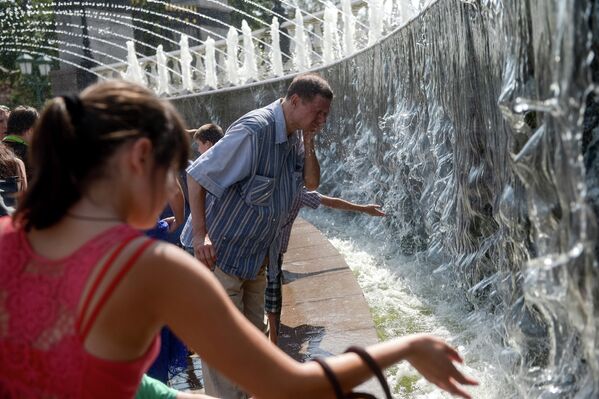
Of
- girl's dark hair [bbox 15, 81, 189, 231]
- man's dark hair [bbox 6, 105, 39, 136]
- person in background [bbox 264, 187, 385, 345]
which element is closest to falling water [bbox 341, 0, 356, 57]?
person in background [bbox 264, 187, 385, 345]

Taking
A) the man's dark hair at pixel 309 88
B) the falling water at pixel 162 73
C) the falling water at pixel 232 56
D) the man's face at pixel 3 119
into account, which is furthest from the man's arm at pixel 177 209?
the falling water at pixel 162 73

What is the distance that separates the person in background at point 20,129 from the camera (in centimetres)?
514

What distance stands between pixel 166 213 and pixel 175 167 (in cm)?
392

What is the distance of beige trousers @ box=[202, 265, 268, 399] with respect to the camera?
4082mm

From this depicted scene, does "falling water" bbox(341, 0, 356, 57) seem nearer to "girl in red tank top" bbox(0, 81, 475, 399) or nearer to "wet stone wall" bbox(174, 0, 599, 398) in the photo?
"wet stone wall" bbox(174, 0, 599, 398)

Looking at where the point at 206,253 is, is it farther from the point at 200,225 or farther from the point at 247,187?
the point at 247,187

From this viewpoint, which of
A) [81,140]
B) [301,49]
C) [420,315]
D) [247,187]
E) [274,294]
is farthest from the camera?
[301,49]

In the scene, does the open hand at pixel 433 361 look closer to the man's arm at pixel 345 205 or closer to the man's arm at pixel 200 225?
the man's arm at pixel 200 225

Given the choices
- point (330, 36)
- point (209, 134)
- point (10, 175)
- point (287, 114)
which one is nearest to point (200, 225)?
point (287, 114)

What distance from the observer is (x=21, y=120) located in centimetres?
514

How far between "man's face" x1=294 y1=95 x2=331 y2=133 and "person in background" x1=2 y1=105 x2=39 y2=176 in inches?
69.5

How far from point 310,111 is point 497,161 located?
119 cm

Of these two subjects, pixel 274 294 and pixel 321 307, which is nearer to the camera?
pixel 274 294

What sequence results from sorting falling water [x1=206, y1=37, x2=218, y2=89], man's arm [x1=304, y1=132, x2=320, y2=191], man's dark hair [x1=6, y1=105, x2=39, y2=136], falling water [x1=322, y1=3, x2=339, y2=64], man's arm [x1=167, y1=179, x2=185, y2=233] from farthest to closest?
1. falling water [x1=206, y1=37, x2=218, y2=89]
2. falling water [x1=322, y1=3, x2=339, y2=64]
3. man's dark hair [x1=6, y1=105, x2=39, y2=136]
4. man's arm [x1=167, y1=179, x2=185, y2=233]
5. man's arm [x1=304, y1=132, x2=320, y2=191]
